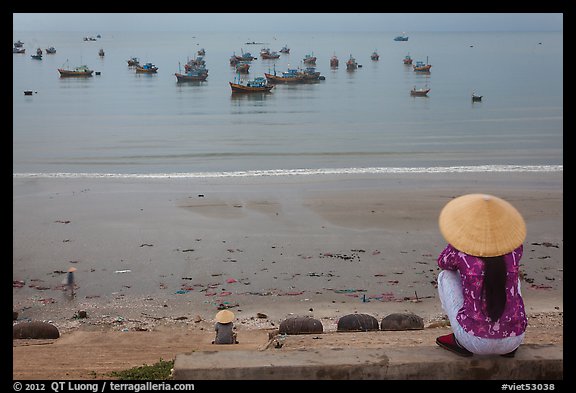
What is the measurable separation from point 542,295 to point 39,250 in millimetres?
9936

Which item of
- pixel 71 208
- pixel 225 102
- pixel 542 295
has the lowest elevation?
pixel 542 295

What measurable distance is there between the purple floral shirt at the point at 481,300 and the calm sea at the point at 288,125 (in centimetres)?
1969

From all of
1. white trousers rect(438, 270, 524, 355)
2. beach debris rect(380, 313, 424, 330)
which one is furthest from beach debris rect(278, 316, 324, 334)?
white trousers rect(438, 270, 524, 355)

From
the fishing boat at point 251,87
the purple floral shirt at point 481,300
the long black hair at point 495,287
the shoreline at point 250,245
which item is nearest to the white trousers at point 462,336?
the purple floral shirt at point 481,300

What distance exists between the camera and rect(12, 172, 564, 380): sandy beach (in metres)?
12.0

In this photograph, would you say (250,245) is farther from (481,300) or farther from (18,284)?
(481,300)

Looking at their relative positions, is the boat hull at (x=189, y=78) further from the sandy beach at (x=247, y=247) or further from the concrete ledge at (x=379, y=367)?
the concrete ledge at (x=379, y=367)

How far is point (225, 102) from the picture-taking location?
4869cm

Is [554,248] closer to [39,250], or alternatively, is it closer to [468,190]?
[468,190]

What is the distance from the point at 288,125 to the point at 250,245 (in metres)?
22.6

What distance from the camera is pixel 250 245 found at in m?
15.5

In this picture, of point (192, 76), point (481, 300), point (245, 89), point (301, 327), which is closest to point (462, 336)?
point (481, 300)
